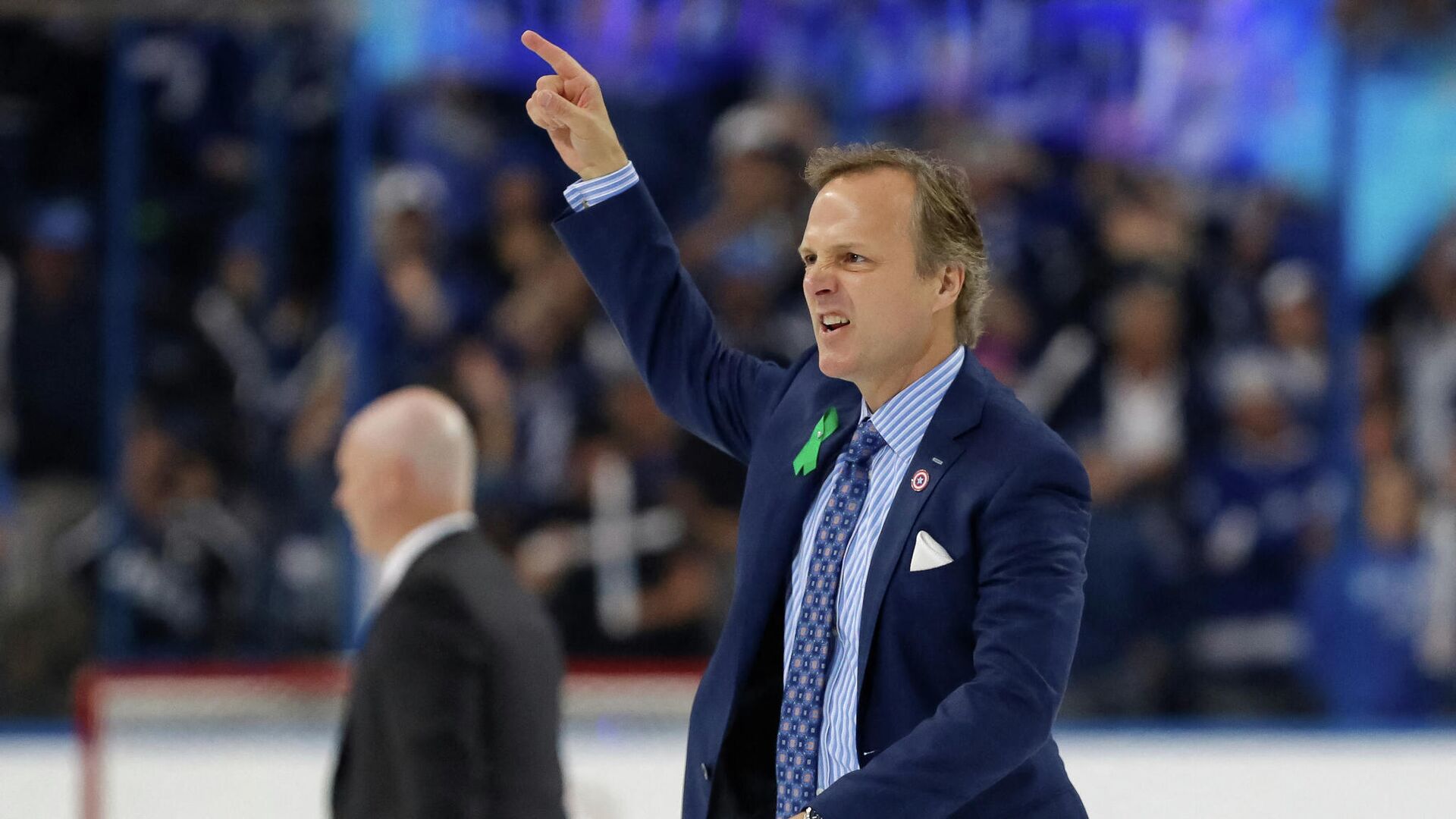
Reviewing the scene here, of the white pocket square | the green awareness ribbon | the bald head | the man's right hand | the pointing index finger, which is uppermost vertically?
the pointing index finger

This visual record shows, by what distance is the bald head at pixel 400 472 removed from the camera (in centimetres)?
321

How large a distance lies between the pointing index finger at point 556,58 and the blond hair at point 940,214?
1.25 feet

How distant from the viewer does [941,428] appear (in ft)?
7.54

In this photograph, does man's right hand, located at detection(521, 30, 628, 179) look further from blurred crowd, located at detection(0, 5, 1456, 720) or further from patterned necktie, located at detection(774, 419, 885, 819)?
blurred crowd, located at detection(0, 5, 1456, 720)

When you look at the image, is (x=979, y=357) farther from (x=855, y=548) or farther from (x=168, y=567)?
(x=855, y=548)

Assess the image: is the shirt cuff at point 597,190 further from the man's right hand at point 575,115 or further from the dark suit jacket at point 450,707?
the dark suit jacket at point 450,707

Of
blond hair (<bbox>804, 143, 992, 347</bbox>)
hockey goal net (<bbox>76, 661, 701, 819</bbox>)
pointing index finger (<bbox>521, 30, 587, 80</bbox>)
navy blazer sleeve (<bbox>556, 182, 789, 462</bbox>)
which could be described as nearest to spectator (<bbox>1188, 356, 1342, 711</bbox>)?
hockey goal net (<bbox>76, 661, 701, 819</bbox>)

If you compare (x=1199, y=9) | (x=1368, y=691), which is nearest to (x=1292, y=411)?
(x=1368, y=691)

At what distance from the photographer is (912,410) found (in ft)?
7.72

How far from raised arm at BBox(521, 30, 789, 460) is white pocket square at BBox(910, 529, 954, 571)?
0.44 metres

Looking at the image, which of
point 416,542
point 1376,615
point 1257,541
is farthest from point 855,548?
point 1376,615

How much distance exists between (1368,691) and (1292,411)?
1.10 meters

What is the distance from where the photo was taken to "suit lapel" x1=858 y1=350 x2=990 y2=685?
2223 mm

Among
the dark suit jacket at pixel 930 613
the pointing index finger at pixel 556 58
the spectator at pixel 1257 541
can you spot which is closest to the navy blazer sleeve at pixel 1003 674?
the dark suit jacket at pixel 930 613
